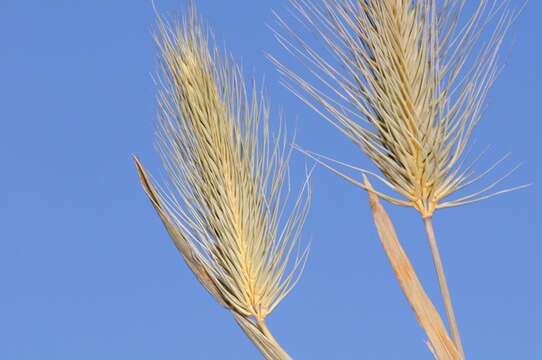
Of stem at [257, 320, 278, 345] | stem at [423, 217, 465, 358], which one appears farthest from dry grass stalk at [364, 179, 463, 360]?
stem at [257, 320, 278, 345]

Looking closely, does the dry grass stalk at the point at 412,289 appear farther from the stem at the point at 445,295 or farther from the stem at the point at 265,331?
the stem at the point at 265,331

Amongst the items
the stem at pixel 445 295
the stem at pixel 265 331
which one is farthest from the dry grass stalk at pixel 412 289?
the stem at pixel 265 331

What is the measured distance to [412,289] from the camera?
5.22ft

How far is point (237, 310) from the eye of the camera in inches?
63.5

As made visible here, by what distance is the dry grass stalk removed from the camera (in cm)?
150

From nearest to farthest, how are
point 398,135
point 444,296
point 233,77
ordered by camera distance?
point 444,296 < point 398,135 < point 233,77

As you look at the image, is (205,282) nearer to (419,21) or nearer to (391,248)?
(391,248)

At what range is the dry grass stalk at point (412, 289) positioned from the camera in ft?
4.91

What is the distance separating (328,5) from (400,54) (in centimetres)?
16

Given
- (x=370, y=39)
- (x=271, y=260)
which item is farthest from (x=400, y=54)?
(x=271, y=260)

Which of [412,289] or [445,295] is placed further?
[412,289]

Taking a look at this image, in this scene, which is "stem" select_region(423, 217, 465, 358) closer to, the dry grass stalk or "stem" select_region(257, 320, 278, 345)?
the dry grass stalk

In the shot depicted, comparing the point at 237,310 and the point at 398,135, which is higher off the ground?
the point at 398,135

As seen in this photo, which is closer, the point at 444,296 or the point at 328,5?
the point at 444,296
